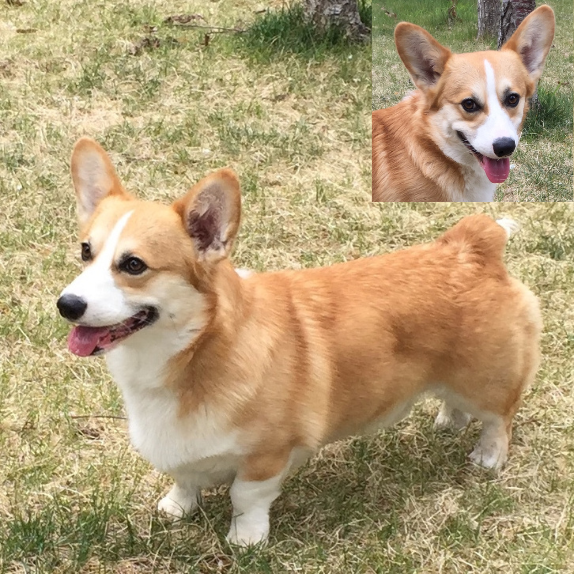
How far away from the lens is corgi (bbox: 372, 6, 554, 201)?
3389mm

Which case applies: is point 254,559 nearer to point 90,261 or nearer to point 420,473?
point 420,473

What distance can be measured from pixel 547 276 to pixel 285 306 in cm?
224

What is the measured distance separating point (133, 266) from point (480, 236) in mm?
1393

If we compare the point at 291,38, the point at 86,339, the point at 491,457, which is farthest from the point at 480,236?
the point at 291,38

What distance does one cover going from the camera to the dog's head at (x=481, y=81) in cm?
338

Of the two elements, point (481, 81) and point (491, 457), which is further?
point (481, 81)

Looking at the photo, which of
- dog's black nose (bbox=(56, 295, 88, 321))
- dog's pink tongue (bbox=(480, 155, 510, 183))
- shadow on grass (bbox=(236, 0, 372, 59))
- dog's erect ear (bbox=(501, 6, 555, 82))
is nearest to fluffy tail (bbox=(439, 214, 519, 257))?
dog's pink tongue (bbox=(480, 155, 510, 183))

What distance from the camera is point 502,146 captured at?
3.43 m

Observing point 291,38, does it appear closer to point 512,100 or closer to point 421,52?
point 421,52

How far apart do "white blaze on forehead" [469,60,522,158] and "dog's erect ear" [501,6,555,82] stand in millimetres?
210

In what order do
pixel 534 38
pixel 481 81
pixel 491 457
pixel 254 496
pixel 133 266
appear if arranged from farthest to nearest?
pixel 534 38 → pixel 481 81 → pixel 491 457 → pixel 254 496 → pixel 133 266

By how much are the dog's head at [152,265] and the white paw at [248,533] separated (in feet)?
2.63

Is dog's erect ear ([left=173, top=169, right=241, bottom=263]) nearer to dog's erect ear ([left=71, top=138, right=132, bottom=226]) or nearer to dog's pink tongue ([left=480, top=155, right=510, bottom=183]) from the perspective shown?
dog's erect ear ([left=71, top=138, right=132, bottom=226])

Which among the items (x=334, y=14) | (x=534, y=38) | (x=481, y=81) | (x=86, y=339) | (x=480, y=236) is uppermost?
(x=534, y=38)
